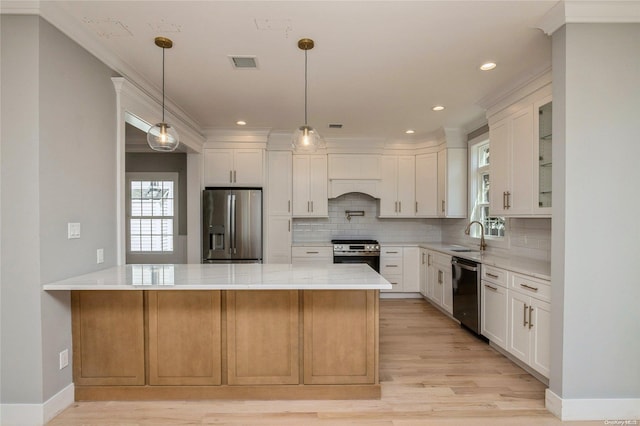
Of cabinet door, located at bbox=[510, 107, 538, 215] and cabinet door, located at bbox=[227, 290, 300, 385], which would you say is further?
cabinet door, located at bbox=[510, 107, 538, 215]

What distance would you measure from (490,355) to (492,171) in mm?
1924

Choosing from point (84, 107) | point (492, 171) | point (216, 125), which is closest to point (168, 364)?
point (84, 107)

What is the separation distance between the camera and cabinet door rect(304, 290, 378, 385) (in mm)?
2426

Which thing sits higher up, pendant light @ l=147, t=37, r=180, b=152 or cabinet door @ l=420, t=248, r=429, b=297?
pendant light @ l=147, t=37, r=180, b=152

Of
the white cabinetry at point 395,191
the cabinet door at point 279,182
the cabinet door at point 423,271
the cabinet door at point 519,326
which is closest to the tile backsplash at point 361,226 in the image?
the white cabinetry at point 395,191

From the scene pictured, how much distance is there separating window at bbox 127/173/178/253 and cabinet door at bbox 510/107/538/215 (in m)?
4.95

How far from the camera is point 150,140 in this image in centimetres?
246

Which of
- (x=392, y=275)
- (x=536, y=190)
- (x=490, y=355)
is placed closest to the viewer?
(x=536, y=190)

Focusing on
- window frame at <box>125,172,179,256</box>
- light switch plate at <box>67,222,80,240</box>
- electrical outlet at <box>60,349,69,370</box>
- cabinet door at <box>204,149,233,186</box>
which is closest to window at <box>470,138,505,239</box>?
cabinet door at <box>204,149,233,186</box>

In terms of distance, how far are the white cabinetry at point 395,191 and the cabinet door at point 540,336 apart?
3.02 m

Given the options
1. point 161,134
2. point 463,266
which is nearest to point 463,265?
point 463,266

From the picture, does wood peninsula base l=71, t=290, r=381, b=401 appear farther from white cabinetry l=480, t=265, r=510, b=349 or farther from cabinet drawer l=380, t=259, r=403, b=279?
cabinet drawer l=380, t=259, r=403, b=279

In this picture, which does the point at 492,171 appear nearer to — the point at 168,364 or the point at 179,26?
the point at 179,26

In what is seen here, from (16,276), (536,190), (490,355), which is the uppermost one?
(536,190)
